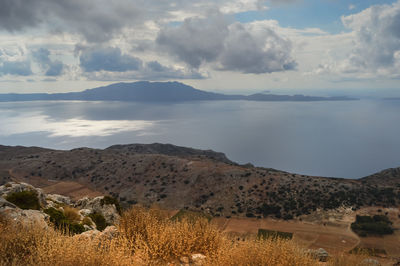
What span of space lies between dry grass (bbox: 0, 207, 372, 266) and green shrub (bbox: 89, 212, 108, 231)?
3.82 metres

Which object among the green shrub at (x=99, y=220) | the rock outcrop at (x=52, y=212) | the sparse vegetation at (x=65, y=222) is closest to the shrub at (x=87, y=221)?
the rock outcrop at (x=52, y=212)

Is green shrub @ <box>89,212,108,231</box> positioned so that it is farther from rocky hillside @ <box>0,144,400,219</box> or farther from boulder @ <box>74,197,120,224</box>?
rocky hillside @ <box>0,144,400,219</box>

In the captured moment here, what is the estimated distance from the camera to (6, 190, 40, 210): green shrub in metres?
9.62

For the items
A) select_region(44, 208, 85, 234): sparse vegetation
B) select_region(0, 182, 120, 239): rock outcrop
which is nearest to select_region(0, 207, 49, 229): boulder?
select_region(0, 182, 120, 239): rock outcrop

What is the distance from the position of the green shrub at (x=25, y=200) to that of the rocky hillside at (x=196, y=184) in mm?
27086

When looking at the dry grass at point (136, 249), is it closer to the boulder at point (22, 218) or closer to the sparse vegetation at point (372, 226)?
the boulder at point (22, 218)

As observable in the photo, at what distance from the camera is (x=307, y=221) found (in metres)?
39.3

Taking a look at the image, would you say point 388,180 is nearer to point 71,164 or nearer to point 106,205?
point 106,205

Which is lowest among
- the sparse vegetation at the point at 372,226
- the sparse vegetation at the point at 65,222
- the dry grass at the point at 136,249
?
the sparse vegetation at the point at 372,226

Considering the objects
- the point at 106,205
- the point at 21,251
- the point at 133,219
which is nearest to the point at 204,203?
the point at 106,205

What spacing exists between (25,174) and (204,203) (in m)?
49.2

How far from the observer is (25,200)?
9.93 metres

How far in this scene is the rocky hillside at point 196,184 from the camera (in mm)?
44688

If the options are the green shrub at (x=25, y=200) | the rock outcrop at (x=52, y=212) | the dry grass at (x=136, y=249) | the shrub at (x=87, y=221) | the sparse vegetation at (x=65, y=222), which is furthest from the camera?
the shrub at (x=87, y=221)
